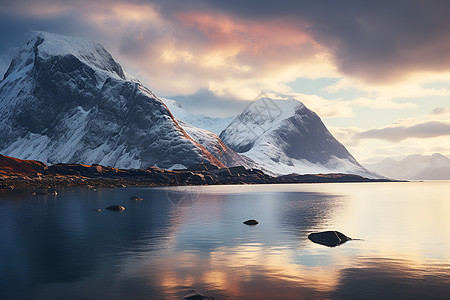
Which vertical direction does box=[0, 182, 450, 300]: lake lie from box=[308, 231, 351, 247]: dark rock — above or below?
below

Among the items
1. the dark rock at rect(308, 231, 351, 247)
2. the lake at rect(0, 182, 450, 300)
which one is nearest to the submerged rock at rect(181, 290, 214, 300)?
the lake at rect(0, 182, 450, 300)

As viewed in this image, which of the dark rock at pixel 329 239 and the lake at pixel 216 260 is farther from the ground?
the dark rock at pixel 329 239

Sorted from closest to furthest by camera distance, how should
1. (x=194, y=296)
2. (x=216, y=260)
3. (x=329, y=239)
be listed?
1. (x=194, y=296)
2. (x=216, y=260)
3. (x=329, y=239)

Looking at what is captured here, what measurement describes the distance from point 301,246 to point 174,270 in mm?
13801

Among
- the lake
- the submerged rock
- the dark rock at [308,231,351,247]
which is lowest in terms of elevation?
the lake

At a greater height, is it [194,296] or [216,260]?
[194,296]

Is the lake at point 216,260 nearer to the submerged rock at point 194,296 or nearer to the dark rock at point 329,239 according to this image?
the submerged rock at point 194,296

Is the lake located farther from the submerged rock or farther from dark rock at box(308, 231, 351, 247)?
dark rock at box(308, 231, 351, 247)

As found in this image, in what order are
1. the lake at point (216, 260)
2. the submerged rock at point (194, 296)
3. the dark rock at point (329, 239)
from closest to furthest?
the submerged rock at point (194, 296), the lake at point (216, 260), the dark rock at point (329, 239)

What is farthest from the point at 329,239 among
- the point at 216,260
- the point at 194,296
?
the point at 194,296

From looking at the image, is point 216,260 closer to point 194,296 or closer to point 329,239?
point 194,296

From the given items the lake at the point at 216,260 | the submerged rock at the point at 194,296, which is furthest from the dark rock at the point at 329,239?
the submerged rock at the point at 194,296

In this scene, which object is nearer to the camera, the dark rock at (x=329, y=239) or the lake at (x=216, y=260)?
the lake at (x=216, y=260)

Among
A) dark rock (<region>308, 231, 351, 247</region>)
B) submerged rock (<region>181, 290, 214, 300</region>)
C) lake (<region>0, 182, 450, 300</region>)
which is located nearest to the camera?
submerged rock (<region>181, 290, 214, 300</region>)
